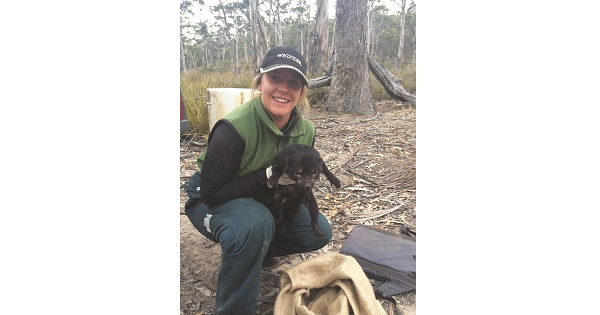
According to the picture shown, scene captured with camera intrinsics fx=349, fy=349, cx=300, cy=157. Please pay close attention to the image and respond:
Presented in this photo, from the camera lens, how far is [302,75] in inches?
73.3

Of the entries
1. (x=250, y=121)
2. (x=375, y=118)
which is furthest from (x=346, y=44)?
(x=250, y=121)

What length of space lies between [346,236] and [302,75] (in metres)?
1.37

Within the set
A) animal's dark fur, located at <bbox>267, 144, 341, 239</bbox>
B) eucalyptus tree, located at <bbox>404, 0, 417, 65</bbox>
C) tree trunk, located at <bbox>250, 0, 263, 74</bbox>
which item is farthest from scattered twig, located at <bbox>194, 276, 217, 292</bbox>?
eucalyptus tree, located at <bbox>404, 0, 417, 65</bbox>

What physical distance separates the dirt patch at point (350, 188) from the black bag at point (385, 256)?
59mm

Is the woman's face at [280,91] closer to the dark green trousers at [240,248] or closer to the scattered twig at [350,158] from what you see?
the dark green trousers at [240,248]

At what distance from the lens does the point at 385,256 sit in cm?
250

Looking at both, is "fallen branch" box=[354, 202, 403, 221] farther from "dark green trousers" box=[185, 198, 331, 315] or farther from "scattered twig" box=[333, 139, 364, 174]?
"dark green trousers" box=[185, 198, 331, 315]

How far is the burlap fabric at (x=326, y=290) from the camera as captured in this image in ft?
6.49

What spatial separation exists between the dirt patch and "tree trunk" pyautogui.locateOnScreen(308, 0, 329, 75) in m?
0.35

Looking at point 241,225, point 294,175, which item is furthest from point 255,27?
point 241,225

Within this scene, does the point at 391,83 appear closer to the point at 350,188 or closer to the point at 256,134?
the point at 350,188

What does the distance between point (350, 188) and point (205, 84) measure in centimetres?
135

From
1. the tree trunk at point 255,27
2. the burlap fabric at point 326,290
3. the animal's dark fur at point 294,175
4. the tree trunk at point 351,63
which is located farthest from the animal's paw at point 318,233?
the tree trunk at point 255,27
